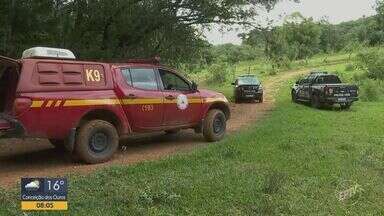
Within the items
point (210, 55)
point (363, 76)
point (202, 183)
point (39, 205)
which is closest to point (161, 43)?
point (210, 55)

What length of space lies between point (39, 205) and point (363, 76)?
126ft

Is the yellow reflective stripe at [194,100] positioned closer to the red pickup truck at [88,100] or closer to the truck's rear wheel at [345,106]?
the red pickup truck at [88,100]

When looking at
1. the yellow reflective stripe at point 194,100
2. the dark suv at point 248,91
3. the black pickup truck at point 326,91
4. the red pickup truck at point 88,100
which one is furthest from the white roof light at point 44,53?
the dark suv at point 248,91

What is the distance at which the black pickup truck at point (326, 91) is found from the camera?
2298 centimetres

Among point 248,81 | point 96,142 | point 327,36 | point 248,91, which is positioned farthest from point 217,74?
point 327,36

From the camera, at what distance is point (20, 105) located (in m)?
9.01

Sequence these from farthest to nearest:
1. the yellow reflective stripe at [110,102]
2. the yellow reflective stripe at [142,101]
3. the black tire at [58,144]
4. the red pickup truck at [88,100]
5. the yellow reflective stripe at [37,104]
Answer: the black tire at [58,144]
the yellow reflective stripe at [142,101]
the yellow reflective stripe at [110,102]
the red pickup truck at [88,100]
the yellow reflective stripe at [37,104]

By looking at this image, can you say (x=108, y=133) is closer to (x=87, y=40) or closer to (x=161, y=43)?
(x=87, y=40)

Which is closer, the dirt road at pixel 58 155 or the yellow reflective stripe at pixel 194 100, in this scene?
the dirt road at pixel 58 155

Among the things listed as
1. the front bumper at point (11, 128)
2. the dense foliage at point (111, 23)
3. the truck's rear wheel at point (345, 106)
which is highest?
the dense foliage at point (111, 23)

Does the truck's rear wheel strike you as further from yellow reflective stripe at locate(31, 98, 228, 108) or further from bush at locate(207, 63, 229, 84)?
bush at locate(207, 63, 229, 84)

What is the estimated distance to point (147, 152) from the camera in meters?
11.6

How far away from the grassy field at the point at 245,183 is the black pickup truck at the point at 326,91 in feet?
33.5

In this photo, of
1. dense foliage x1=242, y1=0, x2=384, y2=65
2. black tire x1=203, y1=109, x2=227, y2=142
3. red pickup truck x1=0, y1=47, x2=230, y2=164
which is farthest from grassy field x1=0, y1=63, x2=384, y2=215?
dense foliage x1=242, y1=0, x2=384, y2=65
